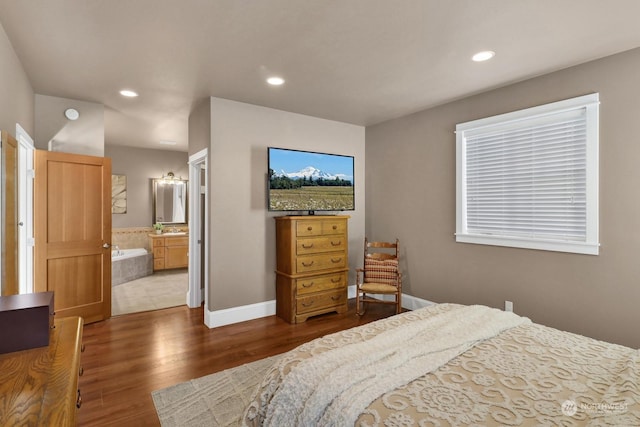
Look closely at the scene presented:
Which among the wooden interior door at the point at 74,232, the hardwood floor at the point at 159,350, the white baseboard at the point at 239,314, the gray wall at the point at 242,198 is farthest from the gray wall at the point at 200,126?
the hardwood floor at the point at 159,350

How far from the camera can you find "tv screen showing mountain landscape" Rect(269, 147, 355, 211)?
396cm

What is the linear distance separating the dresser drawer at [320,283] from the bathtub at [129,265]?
3.80 meters

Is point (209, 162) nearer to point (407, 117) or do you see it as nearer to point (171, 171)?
point (407, 117)

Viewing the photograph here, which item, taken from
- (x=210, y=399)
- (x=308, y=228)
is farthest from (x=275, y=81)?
(x=210, y=399)

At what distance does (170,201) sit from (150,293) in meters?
2.83

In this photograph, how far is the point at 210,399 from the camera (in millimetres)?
2285

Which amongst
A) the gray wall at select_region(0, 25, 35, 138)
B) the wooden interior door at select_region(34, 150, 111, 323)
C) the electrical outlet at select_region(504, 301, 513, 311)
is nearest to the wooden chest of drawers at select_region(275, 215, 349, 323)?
the electrical outlet at select_region(504, 301, 513, 311)

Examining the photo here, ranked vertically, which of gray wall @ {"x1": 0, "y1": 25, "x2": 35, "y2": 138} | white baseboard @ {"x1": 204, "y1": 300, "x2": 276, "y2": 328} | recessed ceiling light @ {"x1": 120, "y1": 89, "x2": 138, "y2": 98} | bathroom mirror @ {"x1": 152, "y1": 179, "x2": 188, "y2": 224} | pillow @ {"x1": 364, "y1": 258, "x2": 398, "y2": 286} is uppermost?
recessed ceiling light @ {"x1": 120, "y1": 89, "x2": 138, "y2": 98}

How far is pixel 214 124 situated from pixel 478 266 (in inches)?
131

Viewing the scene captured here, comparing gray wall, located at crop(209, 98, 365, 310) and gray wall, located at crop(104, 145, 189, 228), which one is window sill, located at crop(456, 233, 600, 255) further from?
gray wall, located at crop(104, 145, 189, 228)

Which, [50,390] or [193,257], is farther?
[193,257]

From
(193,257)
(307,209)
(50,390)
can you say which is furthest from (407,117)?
(50,390)

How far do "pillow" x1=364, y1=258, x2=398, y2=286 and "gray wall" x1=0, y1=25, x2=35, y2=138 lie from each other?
3732 mm

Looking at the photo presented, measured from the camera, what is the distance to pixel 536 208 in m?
3.09
